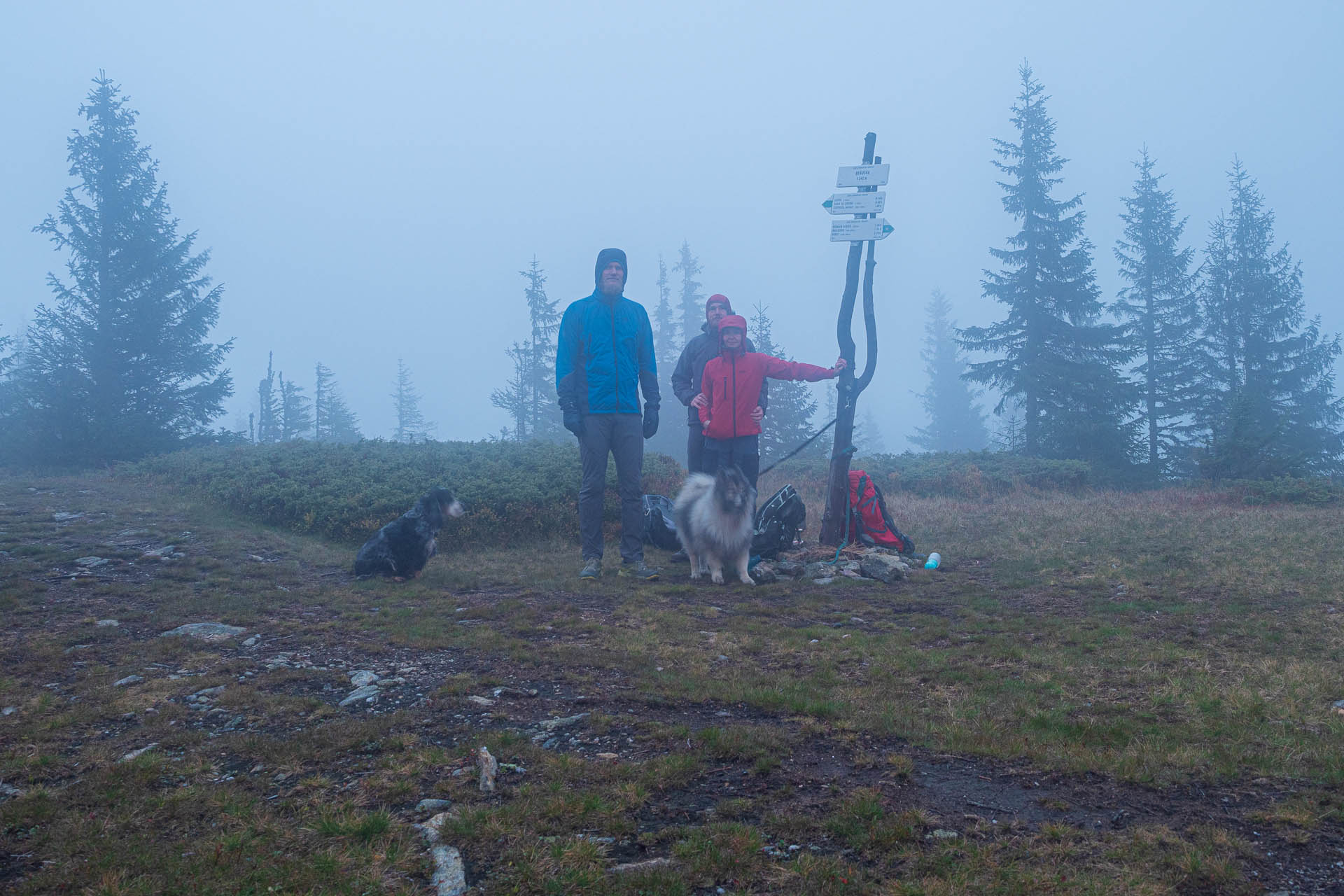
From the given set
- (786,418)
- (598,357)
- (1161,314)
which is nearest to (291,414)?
(786,418)

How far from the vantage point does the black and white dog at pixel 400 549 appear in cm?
755

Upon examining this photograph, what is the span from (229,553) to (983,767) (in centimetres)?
781

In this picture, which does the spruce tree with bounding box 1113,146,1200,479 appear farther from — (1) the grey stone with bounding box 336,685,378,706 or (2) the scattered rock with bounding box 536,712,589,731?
(1) the grey stone with bounding box 336,685,378,706

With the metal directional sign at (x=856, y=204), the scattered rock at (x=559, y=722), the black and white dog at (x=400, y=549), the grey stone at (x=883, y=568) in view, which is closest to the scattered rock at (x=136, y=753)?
the scattered rock at (x=559, y=722)

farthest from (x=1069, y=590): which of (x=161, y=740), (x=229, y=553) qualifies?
(x=229, y=553)

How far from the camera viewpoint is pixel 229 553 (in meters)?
8.13

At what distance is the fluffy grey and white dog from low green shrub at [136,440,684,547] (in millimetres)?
2999

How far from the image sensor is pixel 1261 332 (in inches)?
942

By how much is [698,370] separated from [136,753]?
20.7ft

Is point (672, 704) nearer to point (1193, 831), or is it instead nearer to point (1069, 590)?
point (1193, 831)

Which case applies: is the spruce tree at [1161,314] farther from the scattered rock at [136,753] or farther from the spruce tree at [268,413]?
the spruce tree at [268,413]

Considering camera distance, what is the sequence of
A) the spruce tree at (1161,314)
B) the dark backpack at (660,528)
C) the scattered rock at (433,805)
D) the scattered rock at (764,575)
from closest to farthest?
the scattered rock at (433,805) < the scattered rock at (764,575) < the dark backpack at (660,528) < the spruce tree at (1161,314)

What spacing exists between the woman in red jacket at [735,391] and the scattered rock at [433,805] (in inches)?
217

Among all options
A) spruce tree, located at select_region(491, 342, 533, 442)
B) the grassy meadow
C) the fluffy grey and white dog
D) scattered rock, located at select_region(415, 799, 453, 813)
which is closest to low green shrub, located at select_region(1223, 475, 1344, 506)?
the grassy meadow
